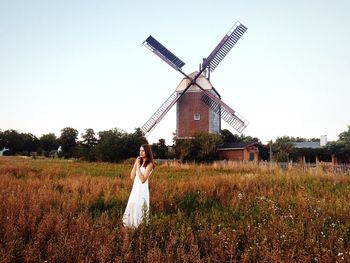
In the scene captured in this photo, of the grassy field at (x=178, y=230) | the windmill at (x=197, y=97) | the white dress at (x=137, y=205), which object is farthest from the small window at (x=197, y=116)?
the white dress at (x=137, y=205)

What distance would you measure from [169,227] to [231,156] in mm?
34251

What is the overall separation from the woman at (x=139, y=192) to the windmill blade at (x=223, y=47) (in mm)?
29809

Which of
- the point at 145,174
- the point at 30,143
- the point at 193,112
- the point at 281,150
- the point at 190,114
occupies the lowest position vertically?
the point at 145,174

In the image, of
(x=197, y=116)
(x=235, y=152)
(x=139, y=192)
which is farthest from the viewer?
(x=235, y=152)

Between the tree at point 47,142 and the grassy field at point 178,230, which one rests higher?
the tree at point 47,142

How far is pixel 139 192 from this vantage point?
641cm

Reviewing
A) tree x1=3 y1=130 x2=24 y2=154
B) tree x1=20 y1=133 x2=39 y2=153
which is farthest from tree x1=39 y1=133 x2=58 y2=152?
tree x1=3 y1=130 x2=24 y2=154

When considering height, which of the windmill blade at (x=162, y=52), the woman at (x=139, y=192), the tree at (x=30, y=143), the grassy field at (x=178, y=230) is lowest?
the grassy field at (x=178, y=230)

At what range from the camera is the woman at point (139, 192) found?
6164 mm

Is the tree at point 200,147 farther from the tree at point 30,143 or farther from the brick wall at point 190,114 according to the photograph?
the tree at point 30,143

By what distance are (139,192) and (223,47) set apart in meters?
31.1

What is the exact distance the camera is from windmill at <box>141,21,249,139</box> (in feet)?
114

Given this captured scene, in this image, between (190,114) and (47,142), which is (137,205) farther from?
(47,142)

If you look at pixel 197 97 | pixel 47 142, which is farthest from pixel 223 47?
pixel 47 142
